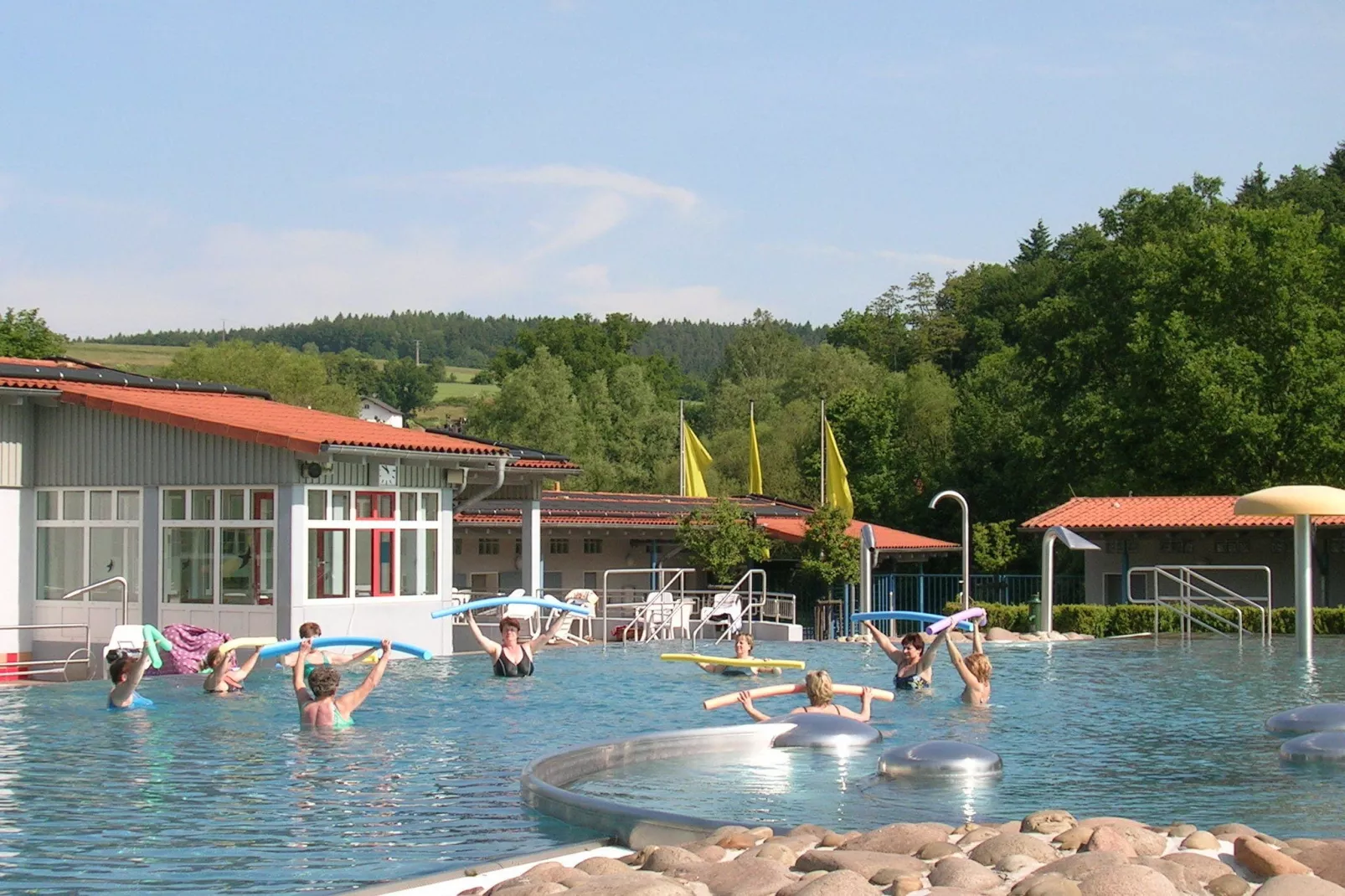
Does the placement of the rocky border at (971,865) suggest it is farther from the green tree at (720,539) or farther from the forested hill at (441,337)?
the forested hill at (441,337)

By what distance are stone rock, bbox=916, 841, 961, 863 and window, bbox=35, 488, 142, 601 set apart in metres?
17.4

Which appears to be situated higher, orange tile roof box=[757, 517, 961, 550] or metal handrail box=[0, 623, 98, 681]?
orange tile roof box=[757, 517, 961, 550]

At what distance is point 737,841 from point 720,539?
29903 mm

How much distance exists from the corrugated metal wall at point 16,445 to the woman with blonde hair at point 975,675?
1413 centimetres

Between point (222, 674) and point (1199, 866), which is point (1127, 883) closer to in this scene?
point (1199, 866)

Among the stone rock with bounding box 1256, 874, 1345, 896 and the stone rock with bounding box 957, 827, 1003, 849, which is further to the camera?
the stone rock with bounding box 957, 827, 1003, 849

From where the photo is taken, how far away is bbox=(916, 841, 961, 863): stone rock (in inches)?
308

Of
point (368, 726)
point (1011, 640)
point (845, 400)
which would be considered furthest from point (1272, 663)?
point (845, 400)

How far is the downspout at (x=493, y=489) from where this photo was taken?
2470 centimetres

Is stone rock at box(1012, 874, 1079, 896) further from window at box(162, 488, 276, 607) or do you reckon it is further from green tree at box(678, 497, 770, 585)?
green tree at box(678, 497, 770, 585)

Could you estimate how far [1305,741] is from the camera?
42.9ft

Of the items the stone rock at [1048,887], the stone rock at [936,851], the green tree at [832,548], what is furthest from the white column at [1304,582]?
the stone rock at [1048,887]

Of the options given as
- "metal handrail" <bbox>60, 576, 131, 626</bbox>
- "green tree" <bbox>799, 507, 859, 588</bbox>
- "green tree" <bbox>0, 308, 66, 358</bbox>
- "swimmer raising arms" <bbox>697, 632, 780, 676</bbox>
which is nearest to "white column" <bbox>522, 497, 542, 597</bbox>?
"swimmer raising arms" <bbox>697, 632, 780, 676</bbox>

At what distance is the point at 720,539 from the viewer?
38219mm
